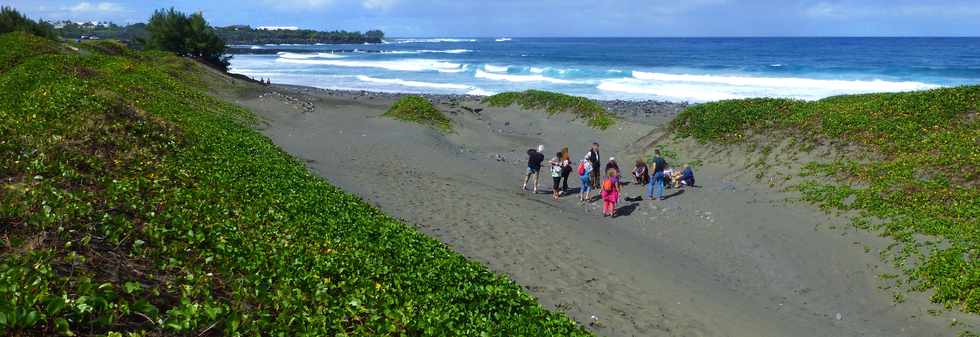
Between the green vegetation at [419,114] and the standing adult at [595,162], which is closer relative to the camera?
the standing adult at [595,162]

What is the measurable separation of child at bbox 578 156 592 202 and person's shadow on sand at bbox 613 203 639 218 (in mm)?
1122

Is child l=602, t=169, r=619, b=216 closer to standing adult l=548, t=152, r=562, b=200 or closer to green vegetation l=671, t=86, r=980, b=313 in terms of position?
standing adult l=548, t=152, r=562, b=200

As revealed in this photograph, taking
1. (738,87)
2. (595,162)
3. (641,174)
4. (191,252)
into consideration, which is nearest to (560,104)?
(641,174)

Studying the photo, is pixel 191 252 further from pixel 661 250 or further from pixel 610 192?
pixel 610 192

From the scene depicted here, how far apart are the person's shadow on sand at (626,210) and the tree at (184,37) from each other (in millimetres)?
48963

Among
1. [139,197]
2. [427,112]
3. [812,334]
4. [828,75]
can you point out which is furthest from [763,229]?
[828,75]

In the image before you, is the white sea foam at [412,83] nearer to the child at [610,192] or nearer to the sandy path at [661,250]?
the sandy path at [661,250]

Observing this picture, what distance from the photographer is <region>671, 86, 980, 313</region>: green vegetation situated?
10.9 meters

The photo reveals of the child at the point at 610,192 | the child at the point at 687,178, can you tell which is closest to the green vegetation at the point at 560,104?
the child at the point at 687,178

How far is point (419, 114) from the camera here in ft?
101

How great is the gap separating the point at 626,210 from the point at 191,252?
1214 centimetres

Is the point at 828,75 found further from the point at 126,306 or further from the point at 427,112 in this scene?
the point at 126,306

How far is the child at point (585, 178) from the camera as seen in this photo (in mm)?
16741

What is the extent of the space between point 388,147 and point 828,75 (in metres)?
64.0
